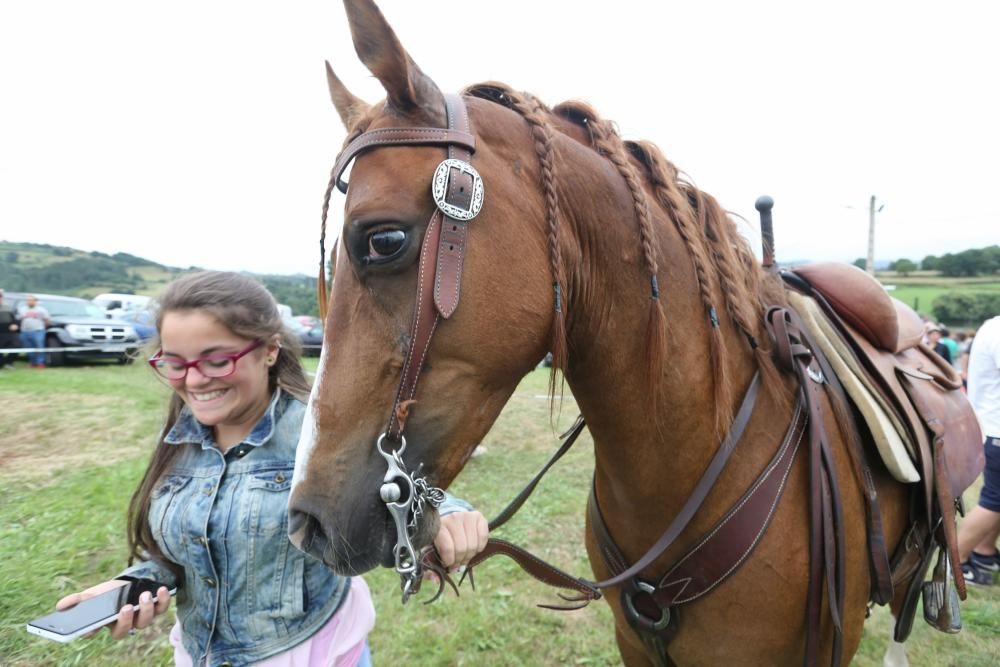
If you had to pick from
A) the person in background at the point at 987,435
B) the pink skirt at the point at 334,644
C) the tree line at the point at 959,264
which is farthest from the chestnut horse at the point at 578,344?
the tree line at the point at 959,264

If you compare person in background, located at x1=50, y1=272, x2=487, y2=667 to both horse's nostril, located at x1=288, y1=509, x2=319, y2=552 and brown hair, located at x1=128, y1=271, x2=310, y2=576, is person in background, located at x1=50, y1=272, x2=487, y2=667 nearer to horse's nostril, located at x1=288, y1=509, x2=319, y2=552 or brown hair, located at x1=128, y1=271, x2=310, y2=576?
brown hair, located at x1=128, y1=271, x2=310, y2=576

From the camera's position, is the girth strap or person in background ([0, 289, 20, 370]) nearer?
the girth strap

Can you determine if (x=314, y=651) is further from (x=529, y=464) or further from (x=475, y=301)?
(x=529, y=464)

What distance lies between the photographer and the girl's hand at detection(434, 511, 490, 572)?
1.21 m

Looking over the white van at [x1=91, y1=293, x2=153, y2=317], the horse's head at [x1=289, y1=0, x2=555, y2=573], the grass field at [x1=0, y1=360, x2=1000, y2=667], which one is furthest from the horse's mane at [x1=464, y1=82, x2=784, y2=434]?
the white van at [x1=91, y1=293, x2=153, y2=317]

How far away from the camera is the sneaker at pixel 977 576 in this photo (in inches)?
147

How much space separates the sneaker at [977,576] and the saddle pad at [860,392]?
3.35m

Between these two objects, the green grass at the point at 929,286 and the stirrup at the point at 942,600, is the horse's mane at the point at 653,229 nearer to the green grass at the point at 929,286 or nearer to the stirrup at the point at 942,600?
the stirrup at the point at 942,600

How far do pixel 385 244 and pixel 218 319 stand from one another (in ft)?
2.50

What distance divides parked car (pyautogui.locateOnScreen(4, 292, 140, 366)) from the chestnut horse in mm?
14042

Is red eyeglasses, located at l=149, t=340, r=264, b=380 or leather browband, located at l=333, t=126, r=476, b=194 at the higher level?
leather browband, located at l=333, t=126, r=476, b=194

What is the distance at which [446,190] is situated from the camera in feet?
3.30

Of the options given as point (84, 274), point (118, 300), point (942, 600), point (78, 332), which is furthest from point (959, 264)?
point (118, 300)

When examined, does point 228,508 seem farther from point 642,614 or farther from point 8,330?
point 8,330
